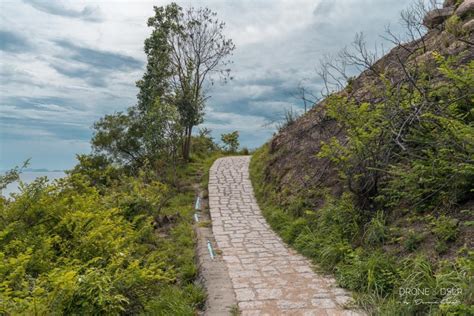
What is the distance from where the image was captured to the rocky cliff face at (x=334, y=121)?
23.0 ft

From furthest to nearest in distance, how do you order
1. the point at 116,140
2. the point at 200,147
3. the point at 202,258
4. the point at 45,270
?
the point at 200,147, the point at 116,140, the point at 202,258, the point at 45,270

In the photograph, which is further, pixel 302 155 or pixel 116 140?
pixel 116 140

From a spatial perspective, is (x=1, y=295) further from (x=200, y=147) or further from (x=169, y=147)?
(x=200, y=147)

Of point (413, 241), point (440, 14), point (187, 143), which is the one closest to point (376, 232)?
point (413, 241)

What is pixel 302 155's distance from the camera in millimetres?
8898

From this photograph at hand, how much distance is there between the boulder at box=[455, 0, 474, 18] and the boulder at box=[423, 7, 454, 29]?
757 millimetres

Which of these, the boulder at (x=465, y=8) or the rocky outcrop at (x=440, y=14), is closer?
the boulder at (x=465, y=8)

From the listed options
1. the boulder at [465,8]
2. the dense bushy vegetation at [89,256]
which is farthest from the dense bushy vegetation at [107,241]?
the boulder at [465,8]

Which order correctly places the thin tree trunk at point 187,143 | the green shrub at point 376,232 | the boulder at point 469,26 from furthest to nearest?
the thin tree trunk at point 187,143, the boulder at point 469,26, the green shrub at point 376,232

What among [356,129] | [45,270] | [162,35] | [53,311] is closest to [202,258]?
[45,270]

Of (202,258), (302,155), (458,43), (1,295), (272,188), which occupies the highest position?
(458,43)

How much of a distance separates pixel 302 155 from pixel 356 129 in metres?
3.46

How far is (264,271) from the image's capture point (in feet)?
15.7

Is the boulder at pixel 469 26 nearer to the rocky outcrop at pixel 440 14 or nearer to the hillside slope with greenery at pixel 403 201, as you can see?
the hillside slope with greenery at pixel 403 201
